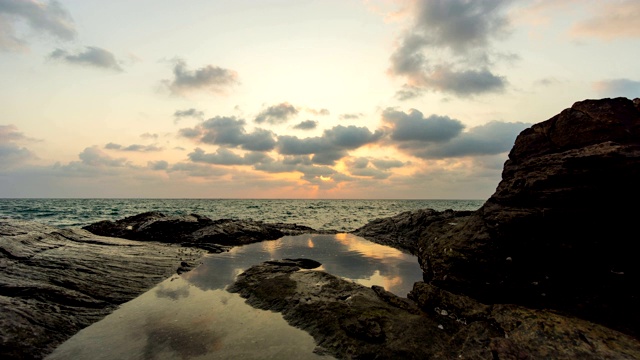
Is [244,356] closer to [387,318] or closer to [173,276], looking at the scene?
[387,318]

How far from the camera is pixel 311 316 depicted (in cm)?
952

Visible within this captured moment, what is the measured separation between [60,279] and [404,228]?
2627 centimetres

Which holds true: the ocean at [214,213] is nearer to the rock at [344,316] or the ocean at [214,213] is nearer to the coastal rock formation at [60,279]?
the coastal rock formation at [60,279]

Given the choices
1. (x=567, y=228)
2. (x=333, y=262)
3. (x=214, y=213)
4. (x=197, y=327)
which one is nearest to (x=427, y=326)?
(x=567, y=228)

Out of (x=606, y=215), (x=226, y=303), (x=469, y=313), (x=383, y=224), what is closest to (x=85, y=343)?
(x=226, y=303)

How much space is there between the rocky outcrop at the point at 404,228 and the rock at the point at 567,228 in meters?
16.4

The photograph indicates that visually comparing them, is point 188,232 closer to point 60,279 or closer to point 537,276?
point 60,279

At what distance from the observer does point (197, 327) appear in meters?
8.80

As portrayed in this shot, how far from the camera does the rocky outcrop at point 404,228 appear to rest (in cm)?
2788

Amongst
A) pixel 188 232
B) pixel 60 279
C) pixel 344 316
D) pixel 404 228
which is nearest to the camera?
pixel 344 316

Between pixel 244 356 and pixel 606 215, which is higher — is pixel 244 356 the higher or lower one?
the lower one

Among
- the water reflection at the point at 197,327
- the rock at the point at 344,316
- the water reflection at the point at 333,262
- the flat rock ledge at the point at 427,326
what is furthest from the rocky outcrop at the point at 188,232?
the flat rock ledge at the point at 427,326

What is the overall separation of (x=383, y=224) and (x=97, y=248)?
25500mm

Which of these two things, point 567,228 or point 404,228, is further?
point 404,228
